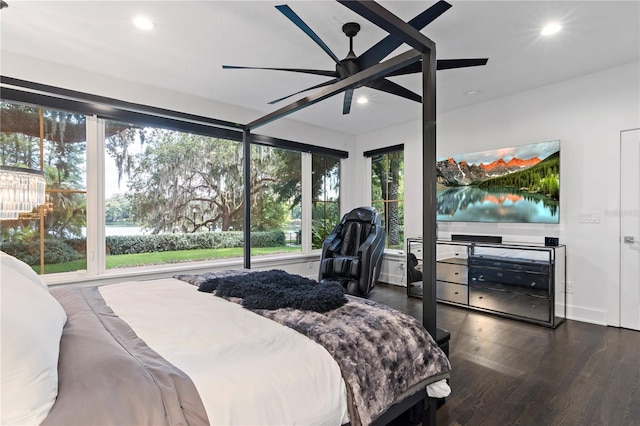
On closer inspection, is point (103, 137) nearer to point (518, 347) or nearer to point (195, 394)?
point (195, 394)

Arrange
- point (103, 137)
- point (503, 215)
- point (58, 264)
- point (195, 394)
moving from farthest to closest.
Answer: point (503, 215) < point (103, 137) < point (58, 264) < point (195, 394)

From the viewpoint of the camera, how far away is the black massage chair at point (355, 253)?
393 centimetres

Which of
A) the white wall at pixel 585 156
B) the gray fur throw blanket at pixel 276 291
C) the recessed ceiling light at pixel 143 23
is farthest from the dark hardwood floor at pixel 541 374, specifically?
the recessed ceiling light at pixel 143 23

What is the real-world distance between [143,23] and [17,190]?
4.90ft

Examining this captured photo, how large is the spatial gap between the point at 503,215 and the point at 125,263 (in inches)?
177

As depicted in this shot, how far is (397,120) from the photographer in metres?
4.88

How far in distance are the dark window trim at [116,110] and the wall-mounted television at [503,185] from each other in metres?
2.67

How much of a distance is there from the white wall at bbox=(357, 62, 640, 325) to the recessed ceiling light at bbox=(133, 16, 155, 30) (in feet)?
12.7

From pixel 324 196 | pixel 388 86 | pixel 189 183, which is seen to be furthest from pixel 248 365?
pixel 324 196

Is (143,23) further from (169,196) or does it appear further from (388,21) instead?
(169,196)

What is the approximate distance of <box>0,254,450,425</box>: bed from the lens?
830 mm

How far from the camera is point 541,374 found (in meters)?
2.25

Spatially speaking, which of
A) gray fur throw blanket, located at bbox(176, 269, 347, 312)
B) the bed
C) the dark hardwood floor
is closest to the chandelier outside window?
the bed

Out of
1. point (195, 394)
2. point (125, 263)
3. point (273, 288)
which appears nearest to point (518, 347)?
point (273, 288)
